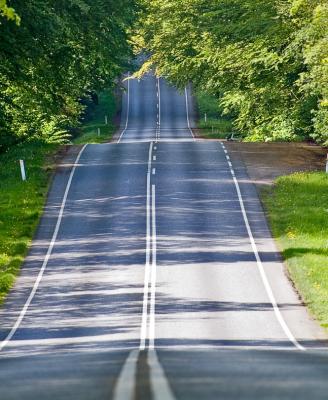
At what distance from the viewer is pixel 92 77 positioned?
4675 centimetres

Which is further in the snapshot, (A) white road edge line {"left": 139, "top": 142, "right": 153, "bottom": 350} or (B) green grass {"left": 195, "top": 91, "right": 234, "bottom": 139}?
(B) green grass {"left": 195, "top": 91, "right": 234, "bottom": 139}

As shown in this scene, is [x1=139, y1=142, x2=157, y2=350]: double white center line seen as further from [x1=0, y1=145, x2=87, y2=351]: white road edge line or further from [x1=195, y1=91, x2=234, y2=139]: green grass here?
[x1=195, y1=91, x2=234, y2=139]: green grass

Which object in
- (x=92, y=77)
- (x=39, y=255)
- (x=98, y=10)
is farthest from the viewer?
(x=92, y=77)

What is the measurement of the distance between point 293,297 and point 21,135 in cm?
3189

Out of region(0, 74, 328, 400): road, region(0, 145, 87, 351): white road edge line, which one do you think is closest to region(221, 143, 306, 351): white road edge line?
region(0, 74, 328, 400): road

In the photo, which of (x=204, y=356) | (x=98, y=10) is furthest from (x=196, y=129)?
(x=204, y=356)

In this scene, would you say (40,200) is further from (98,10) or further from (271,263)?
(271,263)

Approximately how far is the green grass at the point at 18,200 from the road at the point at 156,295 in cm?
57

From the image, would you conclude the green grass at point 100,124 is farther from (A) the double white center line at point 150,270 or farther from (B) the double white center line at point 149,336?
(A) the double white center line at point 150,270

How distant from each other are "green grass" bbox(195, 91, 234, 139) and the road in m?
30.1

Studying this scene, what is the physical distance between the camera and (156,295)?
92.6 ft

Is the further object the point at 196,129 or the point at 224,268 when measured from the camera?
the point at 196,129

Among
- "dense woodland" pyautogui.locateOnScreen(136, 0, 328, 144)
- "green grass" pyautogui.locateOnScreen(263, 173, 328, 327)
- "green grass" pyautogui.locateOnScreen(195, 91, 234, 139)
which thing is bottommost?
"green grass" pyautogui.locateOnScreen(195, 91, 234, 139)

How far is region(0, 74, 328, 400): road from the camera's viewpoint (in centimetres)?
495
